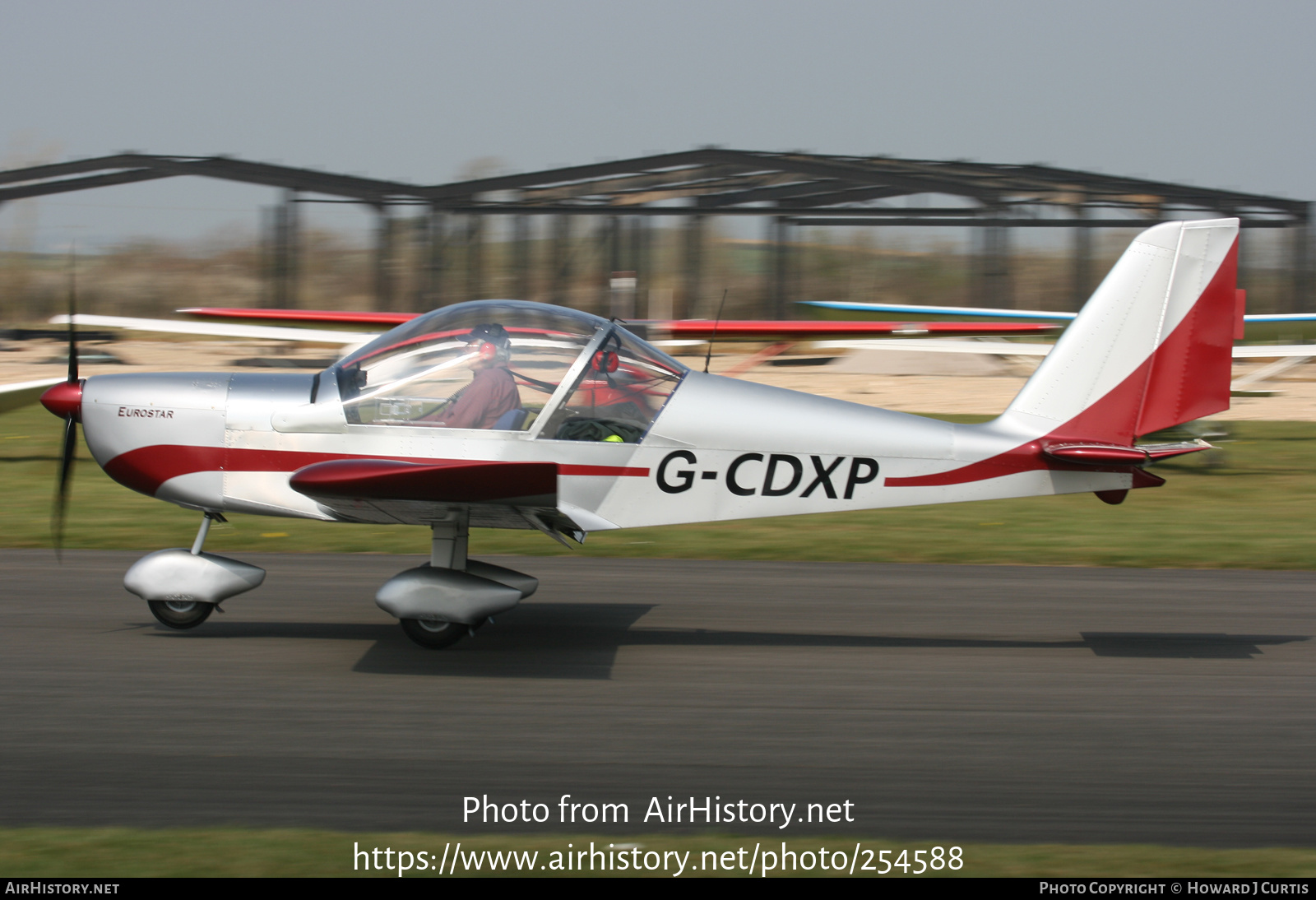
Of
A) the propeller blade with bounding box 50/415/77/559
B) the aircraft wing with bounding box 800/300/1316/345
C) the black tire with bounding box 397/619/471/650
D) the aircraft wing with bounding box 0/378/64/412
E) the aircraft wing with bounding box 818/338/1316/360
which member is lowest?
the black tire with bounding box 397/619/471/650

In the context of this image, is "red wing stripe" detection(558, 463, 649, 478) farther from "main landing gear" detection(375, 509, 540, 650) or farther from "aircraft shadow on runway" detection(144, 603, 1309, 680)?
"aircraft shadow on runway" detection(144, 603, 1309, 680)

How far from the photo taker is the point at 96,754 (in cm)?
439

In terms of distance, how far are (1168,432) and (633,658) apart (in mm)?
10819

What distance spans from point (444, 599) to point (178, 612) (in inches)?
60.4

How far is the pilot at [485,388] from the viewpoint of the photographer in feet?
19.1

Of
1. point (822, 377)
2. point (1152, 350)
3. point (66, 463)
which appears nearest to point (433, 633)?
point (66, 463)

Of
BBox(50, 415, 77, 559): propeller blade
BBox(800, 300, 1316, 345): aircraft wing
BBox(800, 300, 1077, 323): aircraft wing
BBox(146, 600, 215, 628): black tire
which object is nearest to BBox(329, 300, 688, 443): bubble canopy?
BBox(146, 600, 215, 628): black tire

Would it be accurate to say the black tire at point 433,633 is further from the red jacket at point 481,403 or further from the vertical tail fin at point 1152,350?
the vertical tail fin at point 1152,350

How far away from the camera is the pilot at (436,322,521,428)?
5.82 m

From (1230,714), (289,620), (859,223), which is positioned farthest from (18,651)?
(859,223)

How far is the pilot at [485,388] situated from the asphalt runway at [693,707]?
48.4 inches

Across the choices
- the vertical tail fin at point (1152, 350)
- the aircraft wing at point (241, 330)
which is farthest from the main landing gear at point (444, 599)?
the aircraft wing at point (241, 330)

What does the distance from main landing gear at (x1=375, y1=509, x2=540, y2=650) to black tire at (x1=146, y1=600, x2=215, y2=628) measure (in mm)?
1100
